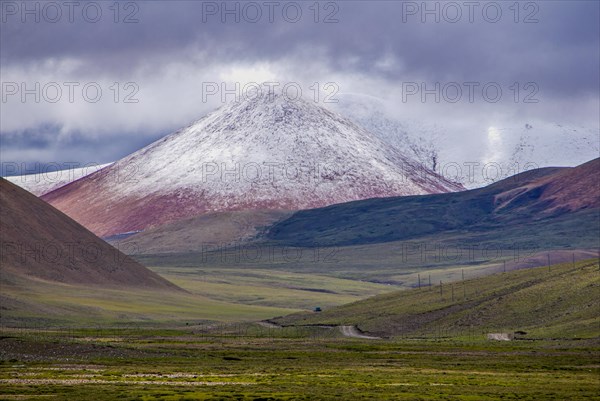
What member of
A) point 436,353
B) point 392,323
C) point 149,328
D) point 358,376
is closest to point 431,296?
point 392,323

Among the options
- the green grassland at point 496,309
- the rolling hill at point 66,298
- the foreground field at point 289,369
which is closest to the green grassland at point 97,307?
the rolling hill at point 66,298

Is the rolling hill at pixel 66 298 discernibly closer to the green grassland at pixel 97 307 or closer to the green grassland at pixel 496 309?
the green grassland at pixel 97 307

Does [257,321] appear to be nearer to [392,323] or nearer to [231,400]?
[392,323]

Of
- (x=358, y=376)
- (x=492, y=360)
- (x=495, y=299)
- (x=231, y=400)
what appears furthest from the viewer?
(x=495, y=299)

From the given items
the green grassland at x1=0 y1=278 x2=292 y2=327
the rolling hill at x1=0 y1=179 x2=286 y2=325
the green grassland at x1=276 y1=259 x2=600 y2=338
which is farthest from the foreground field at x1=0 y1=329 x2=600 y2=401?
the rolling hill at x1=0 y1=179 x2=286 y2=325

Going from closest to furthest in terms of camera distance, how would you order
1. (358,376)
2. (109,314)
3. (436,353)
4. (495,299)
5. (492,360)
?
(358,376)
(492,360)
(436,353)
(495,299)
(109,314)

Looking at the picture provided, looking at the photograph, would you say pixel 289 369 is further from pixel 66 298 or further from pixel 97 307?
pixel 66 298
